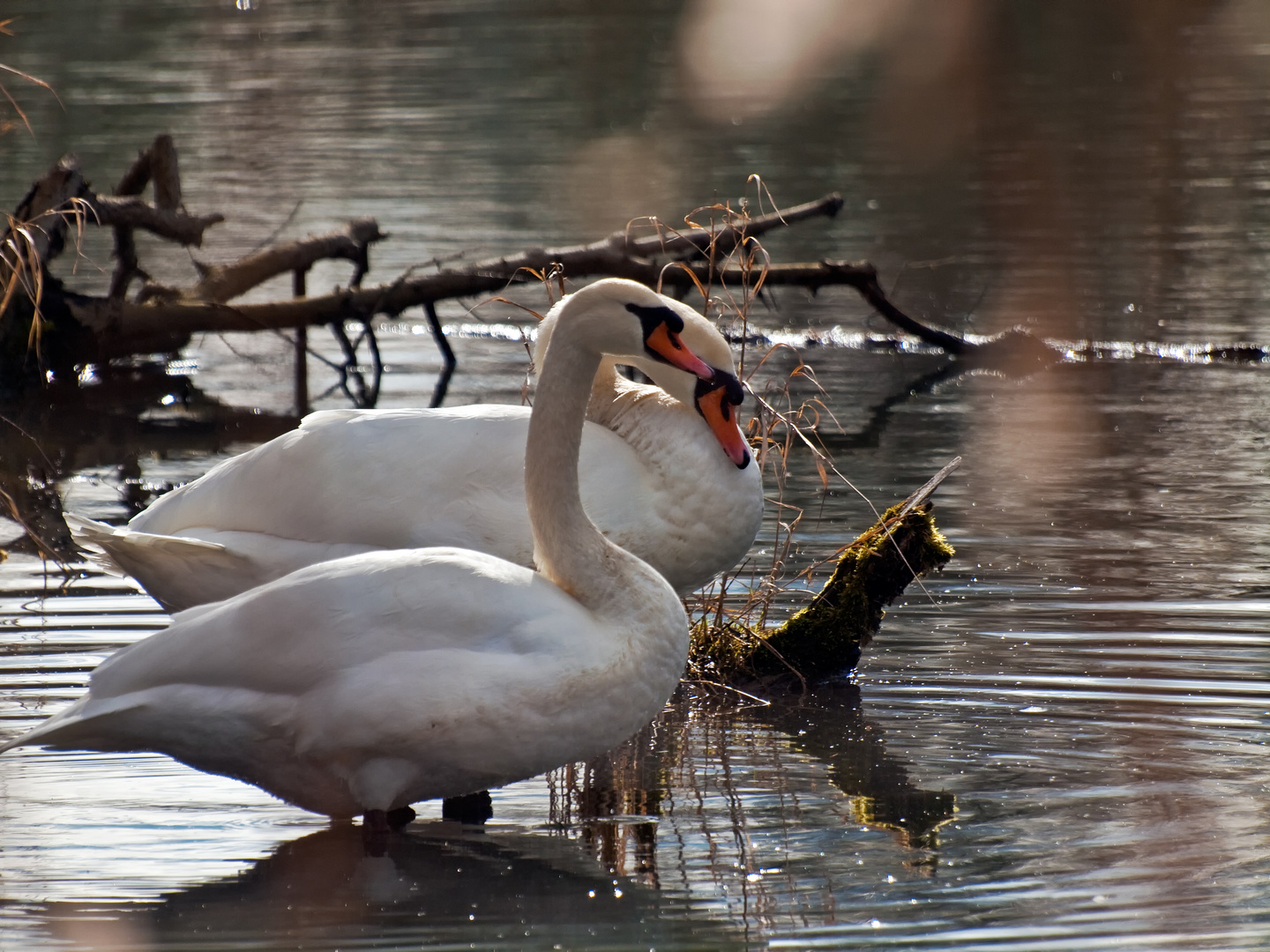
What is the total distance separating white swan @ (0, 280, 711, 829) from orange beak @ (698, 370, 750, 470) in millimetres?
1023

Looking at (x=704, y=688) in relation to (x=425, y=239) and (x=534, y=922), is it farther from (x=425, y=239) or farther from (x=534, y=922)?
(x=425, y=239)

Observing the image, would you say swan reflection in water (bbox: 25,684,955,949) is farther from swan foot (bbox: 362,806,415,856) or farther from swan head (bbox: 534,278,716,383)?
swan head (bbox: 534,278,716,383)

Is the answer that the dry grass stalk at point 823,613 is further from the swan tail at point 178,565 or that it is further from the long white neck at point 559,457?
the swan tail at point 178,565

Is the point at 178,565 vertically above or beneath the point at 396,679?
above

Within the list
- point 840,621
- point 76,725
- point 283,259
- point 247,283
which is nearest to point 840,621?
point 840,621

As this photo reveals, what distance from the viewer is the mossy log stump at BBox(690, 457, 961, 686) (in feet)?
20.6

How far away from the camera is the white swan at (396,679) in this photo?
4492 millimetres

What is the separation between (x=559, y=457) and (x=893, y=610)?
2.41 m

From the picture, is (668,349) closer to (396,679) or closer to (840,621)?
(396,679)

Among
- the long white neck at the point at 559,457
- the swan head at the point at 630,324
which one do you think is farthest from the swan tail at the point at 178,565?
the swan head at the point at 630,324

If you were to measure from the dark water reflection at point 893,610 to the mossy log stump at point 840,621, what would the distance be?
15 cm

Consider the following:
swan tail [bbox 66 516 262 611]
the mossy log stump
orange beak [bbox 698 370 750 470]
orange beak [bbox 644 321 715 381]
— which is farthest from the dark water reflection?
orange beak [bbox 644 321 715 381]

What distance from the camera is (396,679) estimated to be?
4496 millimetres

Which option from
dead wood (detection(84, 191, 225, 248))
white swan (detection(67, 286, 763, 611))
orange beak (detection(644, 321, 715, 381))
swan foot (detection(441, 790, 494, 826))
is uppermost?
dead wood (detection(84, 191, 225, 248))
